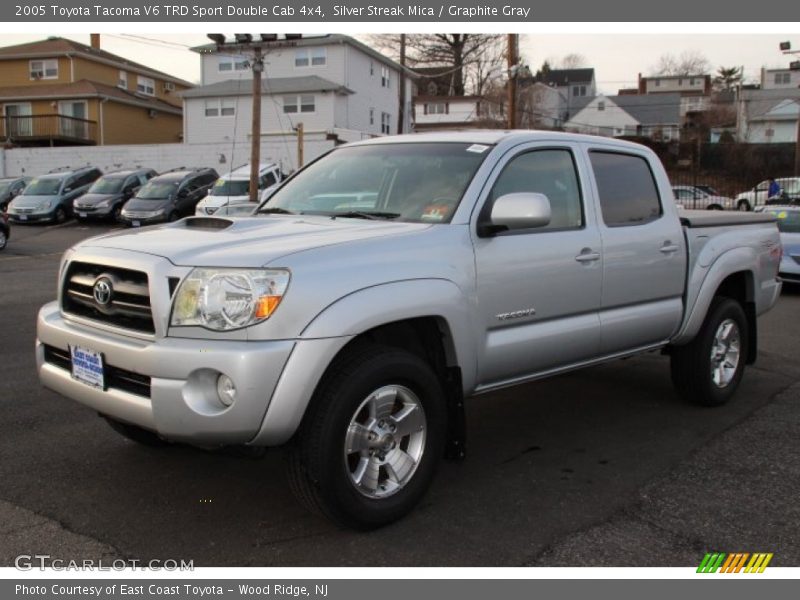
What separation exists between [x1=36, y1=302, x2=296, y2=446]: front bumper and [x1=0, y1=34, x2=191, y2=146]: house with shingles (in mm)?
42206

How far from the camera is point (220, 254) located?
3.39 meters

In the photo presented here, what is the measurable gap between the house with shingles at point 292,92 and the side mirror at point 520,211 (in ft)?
104

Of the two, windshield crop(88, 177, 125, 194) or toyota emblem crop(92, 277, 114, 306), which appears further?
windshield crop(88, 177, 125, 194)

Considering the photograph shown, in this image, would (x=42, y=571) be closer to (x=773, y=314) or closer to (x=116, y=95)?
(x=773, y=314)

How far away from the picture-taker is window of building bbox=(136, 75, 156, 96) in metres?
48.4

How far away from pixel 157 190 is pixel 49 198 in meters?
4.35

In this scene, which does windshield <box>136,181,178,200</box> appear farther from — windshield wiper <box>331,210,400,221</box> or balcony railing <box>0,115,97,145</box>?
windshield wiper <box>331,210,400,221</box>

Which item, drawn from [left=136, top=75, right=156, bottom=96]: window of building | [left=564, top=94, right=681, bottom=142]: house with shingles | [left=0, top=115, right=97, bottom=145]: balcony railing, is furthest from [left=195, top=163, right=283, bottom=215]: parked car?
[left=564, top=94, right=681, bottom=142]: house with shingles

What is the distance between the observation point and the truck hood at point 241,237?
3.38 meters

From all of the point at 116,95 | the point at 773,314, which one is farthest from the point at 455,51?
the point at 773,314

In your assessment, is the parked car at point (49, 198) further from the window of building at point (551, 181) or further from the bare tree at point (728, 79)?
the bare tree at point (728, 79)

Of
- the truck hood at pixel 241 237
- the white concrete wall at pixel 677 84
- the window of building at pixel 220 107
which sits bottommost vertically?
the truck hood at pixel 241 237

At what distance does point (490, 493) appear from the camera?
4.15m

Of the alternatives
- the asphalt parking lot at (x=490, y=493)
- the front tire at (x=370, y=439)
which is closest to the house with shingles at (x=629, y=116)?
the asphalt parking lot at (x=490, y=493)
